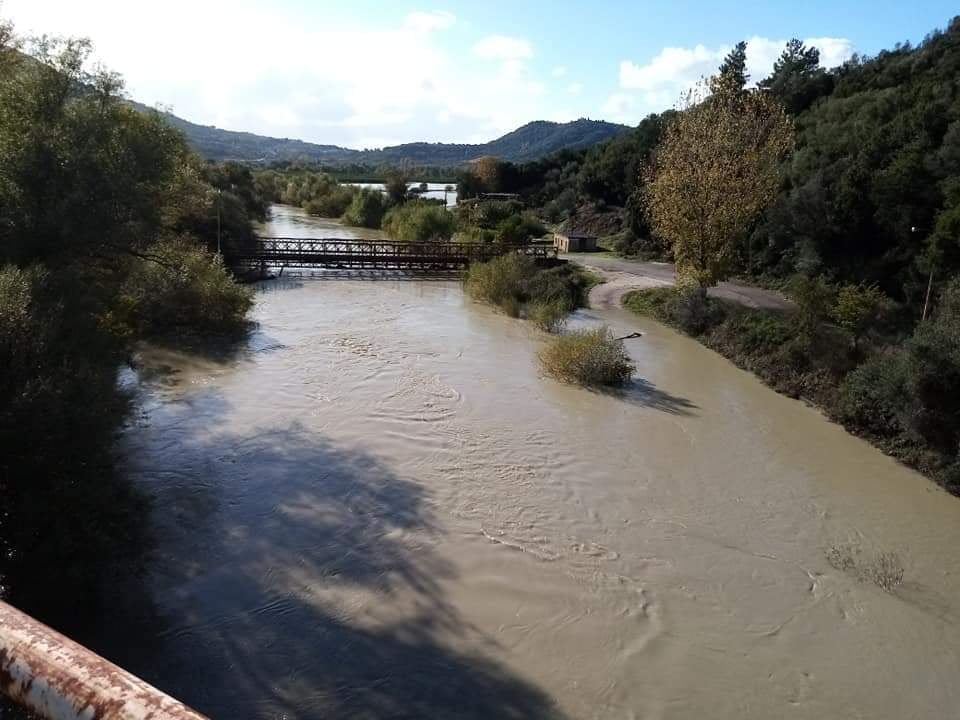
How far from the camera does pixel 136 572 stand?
8094 millimetres

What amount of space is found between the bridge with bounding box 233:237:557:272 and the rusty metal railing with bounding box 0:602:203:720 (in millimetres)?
32609

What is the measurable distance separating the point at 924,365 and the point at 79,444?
47.2 feet

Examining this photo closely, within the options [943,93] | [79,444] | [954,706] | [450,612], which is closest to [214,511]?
[79,444]

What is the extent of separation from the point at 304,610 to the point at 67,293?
5.70 meters

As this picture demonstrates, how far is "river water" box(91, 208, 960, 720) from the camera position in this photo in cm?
782

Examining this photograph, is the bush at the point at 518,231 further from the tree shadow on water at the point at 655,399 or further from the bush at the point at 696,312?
the tree shadow on water at the point at 655,399

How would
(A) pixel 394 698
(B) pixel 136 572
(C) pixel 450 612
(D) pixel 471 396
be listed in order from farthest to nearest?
1. (D) pixel 471 396
2. (C) pixel 450 612
3. (B) pixel 136 572
4. (A) pixel 394 698

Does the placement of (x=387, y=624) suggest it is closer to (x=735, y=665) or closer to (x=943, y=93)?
(x=735, y=665)

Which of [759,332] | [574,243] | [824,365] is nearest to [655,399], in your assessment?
[824,365]

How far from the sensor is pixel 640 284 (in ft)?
101

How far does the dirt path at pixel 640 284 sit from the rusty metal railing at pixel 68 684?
85.1ft

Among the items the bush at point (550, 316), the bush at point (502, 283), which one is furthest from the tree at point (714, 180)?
the bush at point (502, 283)

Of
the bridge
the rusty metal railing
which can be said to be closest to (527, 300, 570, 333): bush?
the bridge

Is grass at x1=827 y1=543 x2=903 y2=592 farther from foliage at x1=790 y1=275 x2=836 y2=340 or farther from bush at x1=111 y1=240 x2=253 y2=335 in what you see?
bush at x1=111 y1=240 x2=253 y2=335
